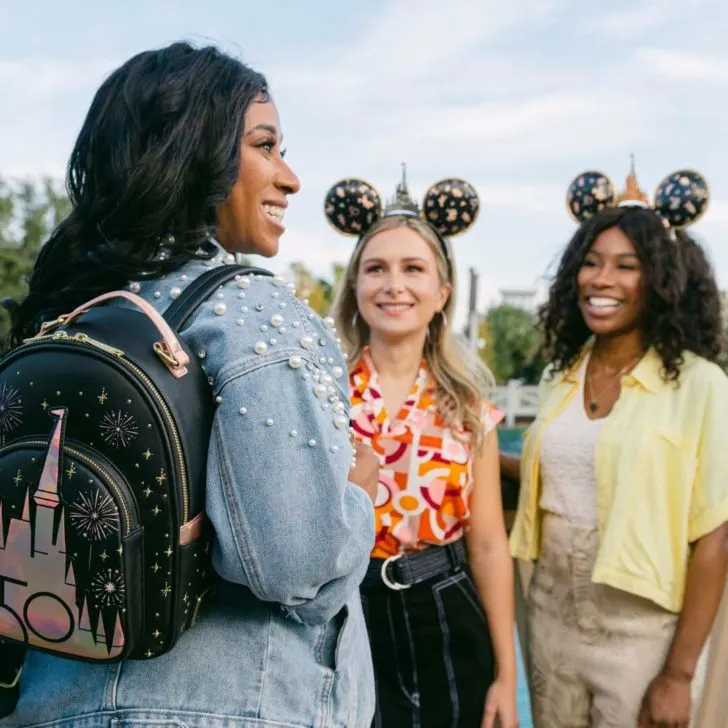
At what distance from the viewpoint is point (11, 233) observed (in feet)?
82.4

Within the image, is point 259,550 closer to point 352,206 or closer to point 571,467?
point 571,467

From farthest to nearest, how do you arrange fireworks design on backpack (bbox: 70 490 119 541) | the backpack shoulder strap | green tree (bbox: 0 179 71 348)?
green tree (bbox: 0 179 71 348)
the backpack shoulder strap
fireworks design on backpack (bbox: 70 490 119 541)

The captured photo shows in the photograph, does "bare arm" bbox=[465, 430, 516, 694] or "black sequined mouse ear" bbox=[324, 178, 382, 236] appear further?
"black sequined mouse ear" bbox=[324, 178, 382, 236]

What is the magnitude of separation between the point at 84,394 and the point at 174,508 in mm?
194

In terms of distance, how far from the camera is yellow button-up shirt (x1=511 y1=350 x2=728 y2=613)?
A: 7.02 feet

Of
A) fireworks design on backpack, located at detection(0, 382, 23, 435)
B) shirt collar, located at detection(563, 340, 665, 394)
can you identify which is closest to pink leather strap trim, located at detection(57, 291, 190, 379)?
Answer: fireworks design on backpack, located at detection(0, 382, 23, 435)

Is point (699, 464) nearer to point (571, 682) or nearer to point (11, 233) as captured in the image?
point (571, 682)

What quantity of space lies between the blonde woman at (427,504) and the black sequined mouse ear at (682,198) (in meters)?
0.86

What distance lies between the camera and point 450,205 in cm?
266

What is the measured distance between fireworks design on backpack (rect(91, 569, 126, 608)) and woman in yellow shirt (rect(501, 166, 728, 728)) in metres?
1.63

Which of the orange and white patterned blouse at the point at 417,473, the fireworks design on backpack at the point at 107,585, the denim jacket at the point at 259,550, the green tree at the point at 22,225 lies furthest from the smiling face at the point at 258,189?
the green tree at the point at 22,225

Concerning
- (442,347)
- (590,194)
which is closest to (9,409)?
(442,347)

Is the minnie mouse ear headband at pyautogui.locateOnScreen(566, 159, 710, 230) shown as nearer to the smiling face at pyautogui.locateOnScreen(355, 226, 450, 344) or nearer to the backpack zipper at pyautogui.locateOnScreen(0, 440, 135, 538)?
the smiling face at pyautogui.locateOnScreen(355, 226, 450, 344)

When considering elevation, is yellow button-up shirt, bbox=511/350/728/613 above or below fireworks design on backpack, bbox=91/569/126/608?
below
